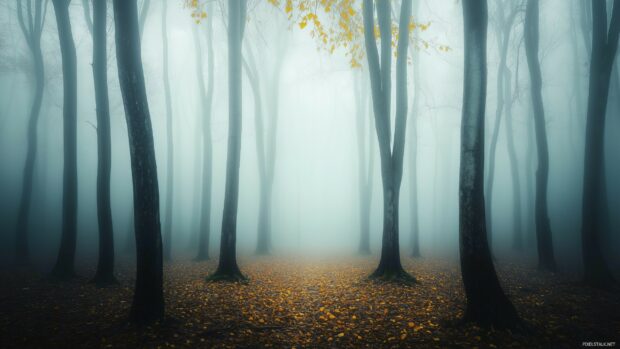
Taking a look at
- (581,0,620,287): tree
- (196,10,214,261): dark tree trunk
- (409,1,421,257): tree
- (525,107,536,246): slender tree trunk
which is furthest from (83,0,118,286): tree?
(525,107,536,246): slender tree trunk

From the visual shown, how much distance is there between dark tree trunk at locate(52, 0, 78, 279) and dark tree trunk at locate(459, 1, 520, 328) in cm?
1033

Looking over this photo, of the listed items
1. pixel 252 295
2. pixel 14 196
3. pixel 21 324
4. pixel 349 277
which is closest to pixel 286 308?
pixel 252 295

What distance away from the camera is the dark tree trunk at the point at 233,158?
8258 millimetres

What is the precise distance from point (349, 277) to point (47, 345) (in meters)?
7.10

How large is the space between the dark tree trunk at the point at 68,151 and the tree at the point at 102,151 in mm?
1163

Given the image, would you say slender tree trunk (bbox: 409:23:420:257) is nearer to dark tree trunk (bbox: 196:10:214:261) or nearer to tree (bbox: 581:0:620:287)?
tree (bbox: 581:0:620:287)

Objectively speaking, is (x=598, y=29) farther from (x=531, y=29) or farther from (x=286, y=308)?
(x=286, y=308)

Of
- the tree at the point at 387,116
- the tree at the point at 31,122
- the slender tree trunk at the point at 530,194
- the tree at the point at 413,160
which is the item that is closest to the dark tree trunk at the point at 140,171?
the tree at the point at 387,116

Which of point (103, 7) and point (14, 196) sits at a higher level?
point (103, 7)

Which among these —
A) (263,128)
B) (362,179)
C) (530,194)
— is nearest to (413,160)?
(362,179)

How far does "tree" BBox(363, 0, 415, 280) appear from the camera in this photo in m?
8.22

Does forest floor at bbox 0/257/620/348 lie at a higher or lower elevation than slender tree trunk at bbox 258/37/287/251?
lower

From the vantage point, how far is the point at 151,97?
72.9 ft

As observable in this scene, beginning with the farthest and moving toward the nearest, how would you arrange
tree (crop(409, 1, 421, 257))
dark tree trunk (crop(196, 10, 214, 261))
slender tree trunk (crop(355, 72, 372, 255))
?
slender tree trunk (crop(355, 72, 372, 255))
tree (crop(409, 1, 421, 257))
dark tree trunk (crop(196, 10, 214, 261))
